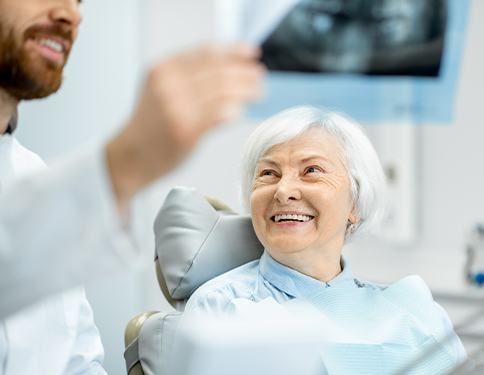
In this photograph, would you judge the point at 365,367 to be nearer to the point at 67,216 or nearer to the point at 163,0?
the point at 67,216

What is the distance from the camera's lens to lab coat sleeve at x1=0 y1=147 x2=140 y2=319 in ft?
2.75

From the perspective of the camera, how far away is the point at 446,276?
3.09 m

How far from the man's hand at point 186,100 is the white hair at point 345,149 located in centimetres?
109

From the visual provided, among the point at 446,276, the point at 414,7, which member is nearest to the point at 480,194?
the point at 446,276

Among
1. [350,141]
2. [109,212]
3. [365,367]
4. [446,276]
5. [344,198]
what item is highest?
[109,212]

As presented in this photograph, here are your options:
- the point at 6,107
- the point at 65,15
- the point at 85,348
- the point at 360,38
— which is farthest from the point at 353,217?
the point at 360,38

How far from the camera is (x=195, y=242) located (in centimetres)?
195

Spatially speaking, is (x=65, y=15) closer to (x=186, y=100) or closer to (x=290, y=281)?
(x=186, y=100)

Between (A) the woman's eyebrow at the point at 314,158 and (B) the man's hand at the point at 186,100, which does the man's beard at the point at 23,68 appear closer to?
(B) the man's hand at the point at 186,100

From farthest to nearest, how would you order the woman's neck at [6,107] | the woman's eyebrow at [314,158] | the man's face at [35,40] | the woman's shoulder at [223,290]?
1. the woman's eyebrow at [314,158]
2. the woman's shoulder at [223,290]
3. the woman's neck at [6,107]
4. the man's face at [35,40]

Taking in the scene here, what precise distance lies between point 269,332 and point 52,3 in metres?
0.65

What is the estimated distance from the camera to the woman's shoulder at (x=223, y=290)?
1752mm

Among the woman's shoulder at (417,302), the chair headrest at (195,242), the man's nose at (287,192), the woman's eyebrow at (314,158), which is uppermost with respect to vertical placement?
the woman's eyebrow at (314,158)

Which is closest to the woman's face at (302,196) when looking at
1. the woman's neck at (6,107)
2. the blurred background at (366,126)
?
the woman's neck at (6,107)
